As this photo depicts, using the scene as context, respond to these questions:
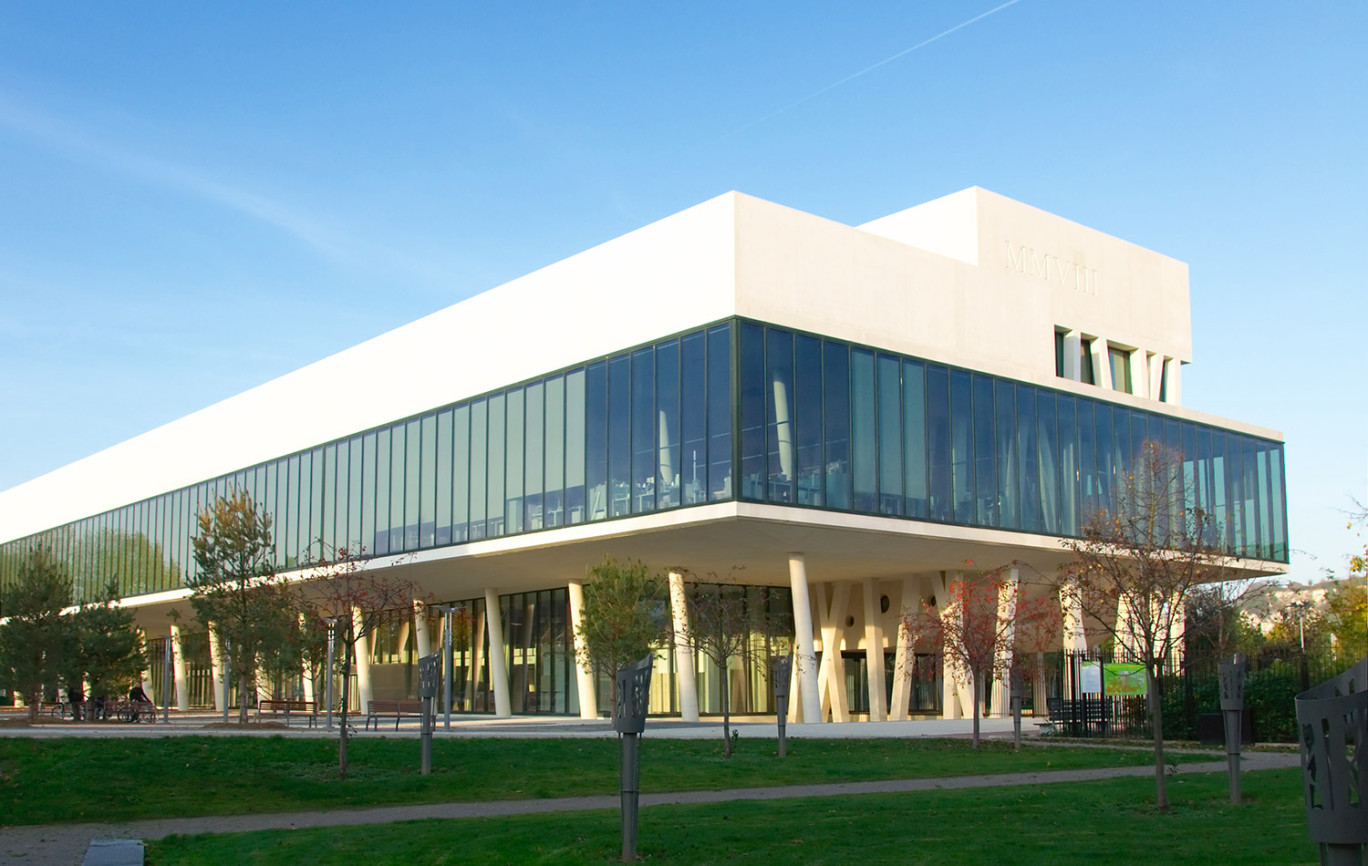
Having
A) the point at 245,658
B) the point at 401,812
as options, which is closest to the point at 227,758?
the point at 401,812

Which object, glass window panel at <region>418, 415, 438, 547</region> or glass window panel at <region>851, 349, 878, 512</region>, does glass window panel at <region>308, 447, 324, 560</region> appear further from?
glass window panel at <region>851, 349, 878, 512</region>

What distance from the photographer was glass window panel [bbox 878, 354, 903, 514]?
143 feet

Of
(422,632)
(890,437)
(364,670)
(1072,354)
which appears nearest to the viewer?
(890,437)

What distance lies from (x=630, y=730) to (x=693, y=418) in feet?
89.9

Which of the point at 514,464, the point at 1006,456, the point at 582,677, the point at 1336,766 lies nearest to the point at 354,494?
the point at 514,464

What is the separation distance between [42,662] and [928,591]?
32.7m

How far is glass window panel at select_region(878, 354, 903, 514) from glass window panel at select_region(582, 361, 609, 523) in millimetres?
9008

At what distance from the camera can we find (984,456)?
155 feet

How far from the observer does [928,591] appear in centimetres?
5422

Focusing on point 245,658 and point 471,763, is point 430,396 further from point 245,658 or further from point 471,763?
point 471,763

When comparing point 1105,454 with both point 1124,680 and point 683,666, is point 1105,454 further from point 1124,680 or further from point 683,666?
point 683,666

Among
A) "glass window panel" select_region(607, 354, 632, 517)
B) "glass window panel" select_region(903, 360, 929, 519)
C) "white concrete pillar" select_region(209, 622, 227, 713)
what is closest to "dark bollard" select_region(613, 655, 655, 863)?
"glass window panel" select_region(607, 354, 632, 517)

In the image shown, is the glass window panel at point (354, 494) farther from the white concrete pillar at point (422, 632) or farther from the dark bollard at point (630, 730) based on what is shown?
the dark bollard at point (630, 730)

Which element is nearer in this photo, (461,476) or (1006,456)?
(1006,456)
